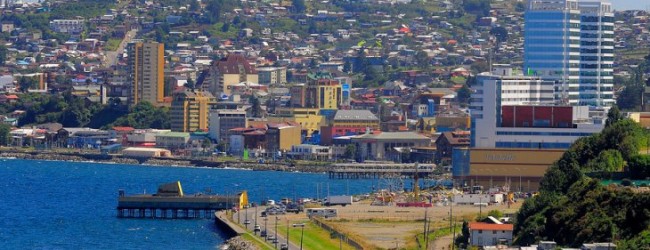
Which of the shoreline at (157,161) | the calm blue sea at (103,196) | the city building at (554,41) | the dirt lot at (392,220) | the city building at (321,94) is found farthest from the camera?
the city building at (321,94)

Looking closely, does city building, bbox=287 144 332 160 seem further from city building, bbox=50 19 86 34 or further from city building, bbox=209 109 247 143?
city building, bbox=50 19 86 34

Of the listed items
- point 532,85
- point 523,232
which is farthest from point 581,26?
point 523,232

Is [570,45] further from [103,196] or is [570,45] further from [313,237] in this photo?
[313,237]

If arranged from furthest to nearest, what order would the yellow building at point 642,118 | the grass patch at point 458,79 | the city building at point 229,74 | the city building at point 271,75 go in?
the city building at point 271,75 < the grass patch at point 458,79 < the city building at point 229,74 < the yellow building at point 642,118

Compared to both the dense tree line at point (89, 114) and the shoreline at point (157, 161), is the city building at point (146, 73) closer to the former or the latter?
the dense tree line at point (89, 114)

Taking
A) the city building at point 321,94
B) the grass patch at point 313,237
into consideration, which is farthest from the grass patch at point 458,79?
the grass patch at point 313,237

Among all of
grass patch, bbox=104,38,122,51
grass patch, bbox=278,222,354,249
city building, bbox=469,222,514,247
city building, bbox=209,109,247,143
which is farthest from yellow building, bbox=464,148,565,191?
grass patch, bbox=104,38,122,51
